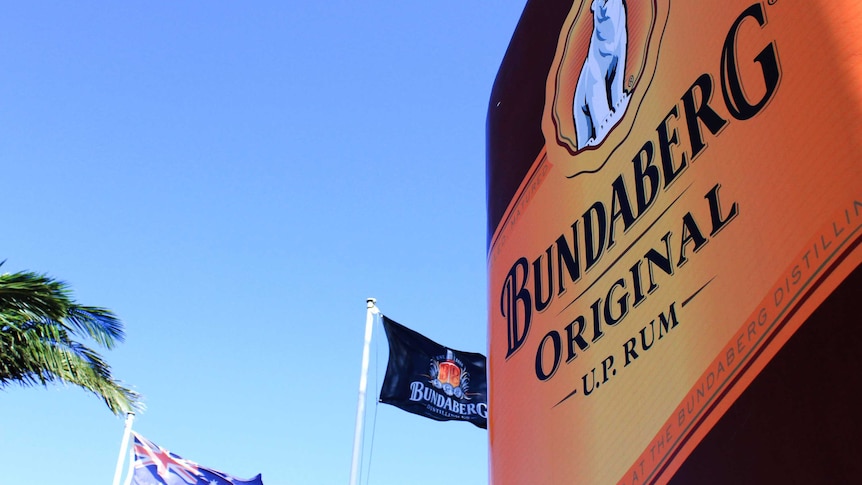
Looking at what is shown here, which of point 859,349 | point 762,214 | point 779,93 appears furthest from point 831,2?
point 859,349

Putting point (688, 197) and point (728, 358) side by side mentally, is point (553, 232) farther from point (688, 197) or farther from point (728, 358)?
point (728, 358)

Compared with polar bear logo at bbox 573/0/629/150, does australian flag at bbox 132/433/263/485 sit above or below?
above

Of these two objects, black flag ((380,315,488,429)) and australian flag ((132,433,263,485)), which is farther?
australian flag ((132,433,263,485))

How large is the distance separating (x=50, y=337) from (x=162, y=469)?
6.07 m

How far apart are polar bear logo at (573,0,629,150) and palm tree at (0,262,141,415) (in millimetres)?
7249

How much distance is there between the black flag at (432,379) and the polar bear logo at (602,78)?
785 centimetres

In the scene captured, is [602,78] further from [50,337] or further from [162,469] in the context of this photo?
[162,469]

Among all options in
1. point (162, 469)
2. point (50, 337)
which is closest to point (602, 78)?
point (50, 337)

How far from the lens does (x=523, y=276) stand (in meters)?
4.30

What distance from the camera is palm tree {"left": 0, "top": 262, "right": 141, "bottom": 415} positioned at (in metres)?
9.16

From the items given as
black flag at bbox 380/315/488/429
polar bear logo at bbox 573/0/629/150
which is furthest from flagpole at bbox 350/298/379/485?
polar bear logo at bbox 573/0/629/150

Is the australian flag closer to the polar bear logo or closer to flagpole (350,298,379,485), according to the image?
flagpole (350,298,379,485)

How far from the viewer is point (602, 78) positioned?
3.83 metres

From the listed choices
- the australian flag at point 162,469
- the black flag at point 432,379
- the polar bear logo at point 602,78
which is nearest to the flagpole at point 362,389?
the black flag at point 432,379
